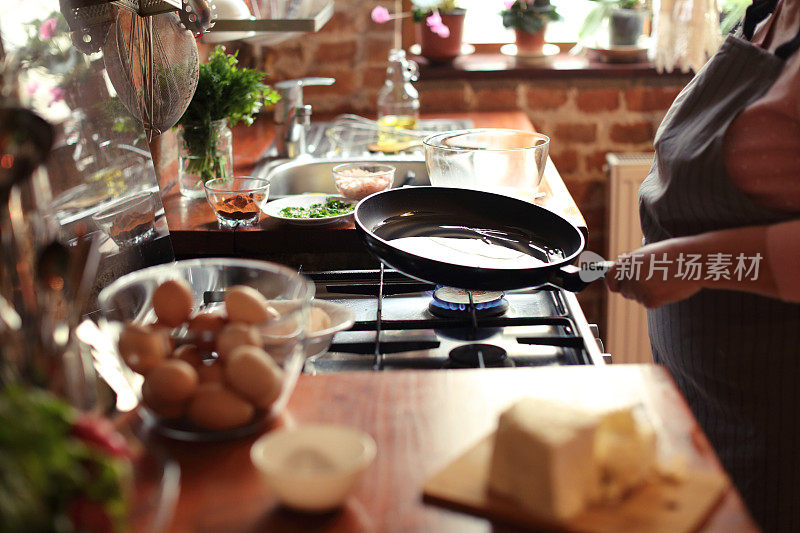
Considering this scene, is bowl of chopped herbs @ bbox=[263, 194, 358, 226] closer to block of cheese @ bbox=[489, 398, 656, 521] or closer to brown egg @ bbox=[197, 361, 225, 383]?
brown egg @ bbox=[197, 361, 225, 383]

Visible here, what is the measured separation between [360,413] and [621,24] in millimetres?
2153

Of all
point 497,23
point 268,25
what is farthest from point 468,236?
point 497,23

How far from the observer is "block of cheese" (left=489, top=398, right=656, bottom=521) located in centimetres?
60

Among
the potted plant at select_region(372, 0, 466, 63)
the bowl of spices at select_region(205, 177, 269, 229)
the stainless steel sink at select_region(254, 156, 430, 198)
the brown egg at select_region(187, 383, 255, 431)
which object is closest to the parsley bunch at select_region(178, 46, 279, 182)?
the bowl of spices at select_region(205, 177, 269, 229)

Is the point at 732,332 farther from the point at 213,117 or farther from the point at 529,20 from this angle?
the point at 529,20

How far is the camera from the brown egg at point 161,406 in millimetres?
715

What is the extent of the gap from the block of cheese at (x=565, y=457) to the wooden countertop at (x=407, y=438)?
44 mm

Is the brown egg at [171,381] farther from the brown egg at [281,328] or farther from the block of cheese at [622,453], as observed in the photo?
the block of cheese at [622,453]

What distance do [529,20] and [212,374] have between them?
2.14 m

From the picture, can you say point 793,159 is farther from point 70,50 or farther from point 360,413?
point 70,50

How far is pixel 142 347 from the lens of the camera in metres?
0.70

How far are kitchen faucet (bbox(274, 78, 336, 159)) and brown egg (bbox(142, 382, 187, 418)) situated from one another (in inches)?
52.0

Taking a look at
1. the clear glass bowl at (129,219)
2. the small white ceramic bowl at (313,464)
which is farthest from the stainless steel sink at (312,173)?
the small white ceramic bowl at (313,464)

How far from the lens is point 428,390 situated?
82 centimetres
